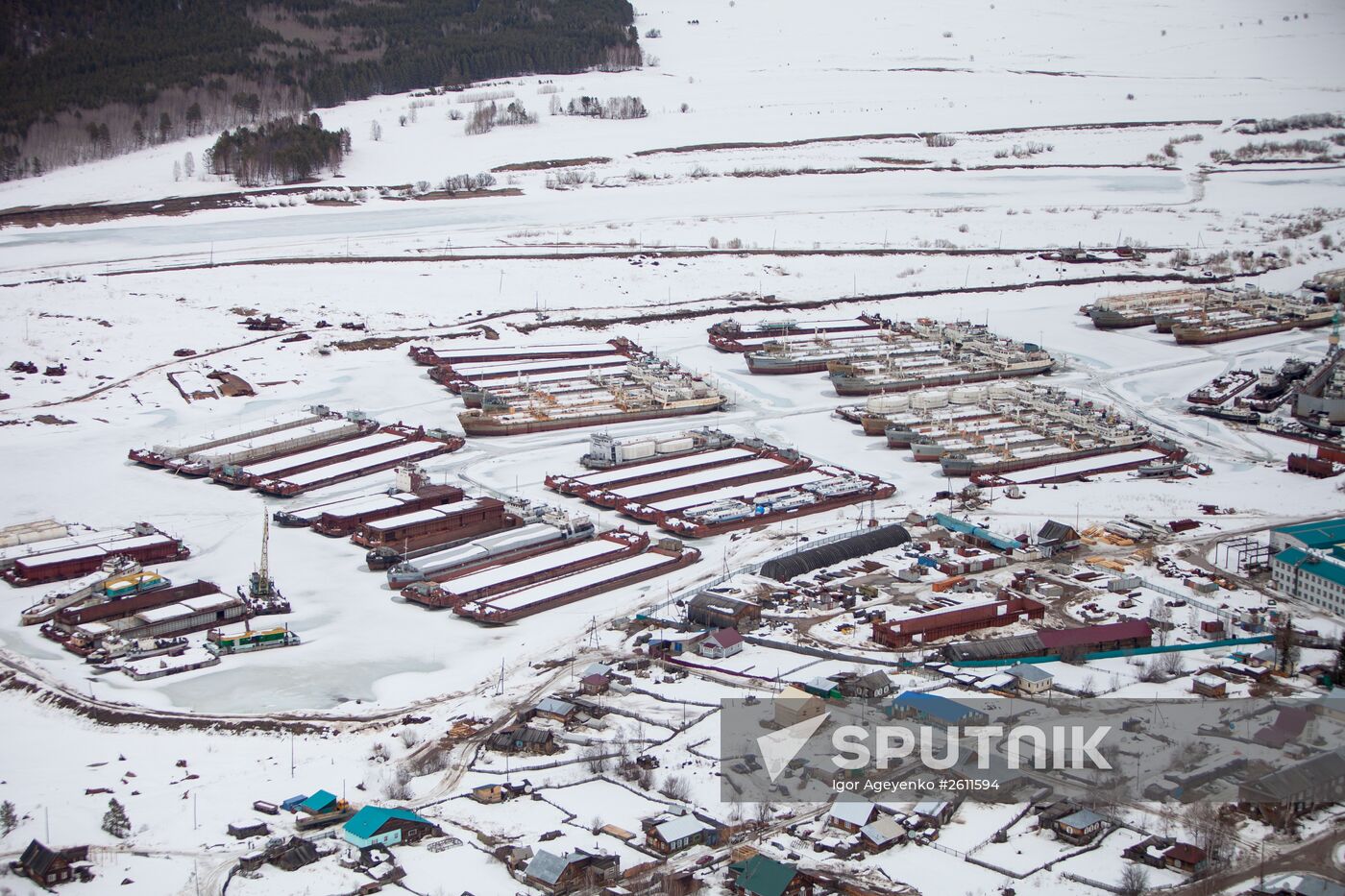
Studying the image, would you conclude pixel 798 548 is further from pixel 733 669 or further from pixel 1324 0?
pixel 1324 0

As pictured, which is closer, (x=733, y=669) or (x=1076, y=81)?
(x=733, y=669)

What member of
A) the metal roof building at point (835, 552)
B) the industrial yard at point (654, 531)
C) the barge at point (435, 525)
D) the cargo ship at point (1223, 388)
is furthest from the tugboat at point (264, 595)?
the cargo ship at point (1223, 388)

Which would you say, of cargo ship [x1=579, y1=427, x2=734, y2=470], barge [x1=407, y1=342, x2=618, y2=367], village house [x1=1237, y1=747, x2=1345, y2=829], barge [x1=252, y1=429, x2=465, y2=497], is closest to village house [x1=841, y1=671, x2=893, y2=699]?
village house [x1=1237, y1=747, x2=1345, y2=829]

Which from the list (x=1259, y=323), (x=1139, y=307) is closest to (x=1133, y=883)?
(x=1139, y=307)

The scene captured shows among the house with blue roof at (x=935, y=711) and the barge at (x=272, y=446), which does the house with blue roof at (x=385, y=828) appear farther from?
the barge at (x=272, y=446)

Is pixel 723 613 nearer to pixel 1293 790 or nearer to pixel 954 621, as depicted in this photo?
pixel 954 621

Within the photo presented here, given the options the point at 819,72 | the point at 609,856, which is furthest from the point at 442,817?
the point at 819,72
